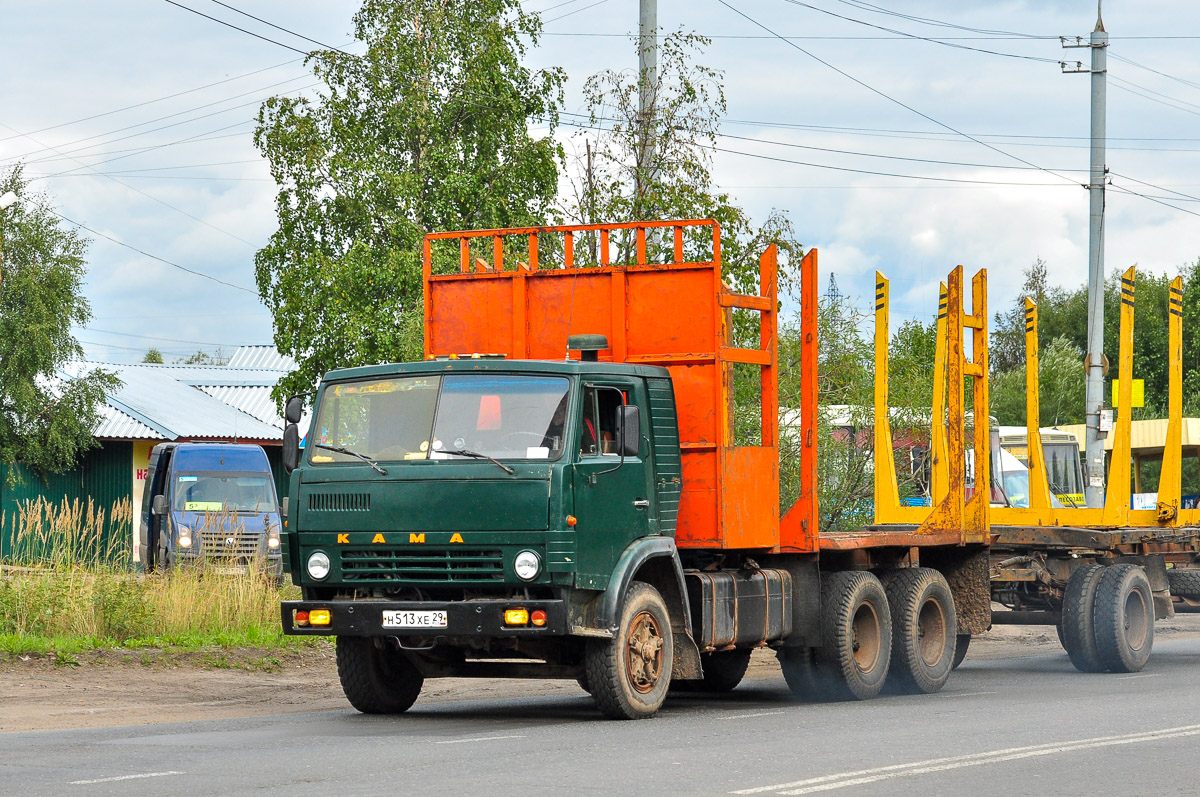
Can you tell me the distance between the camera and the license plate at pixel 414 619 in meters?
10.4

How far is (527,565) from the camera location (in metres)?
10.3

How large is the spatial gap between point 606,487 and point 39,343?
80.1 feet

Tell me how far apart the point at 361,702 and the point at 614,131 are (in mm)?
10763

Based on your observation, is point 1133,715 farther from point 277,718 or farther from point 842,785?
point 277,718

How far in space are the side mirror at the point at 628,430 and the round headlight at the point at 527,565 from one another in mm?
1101

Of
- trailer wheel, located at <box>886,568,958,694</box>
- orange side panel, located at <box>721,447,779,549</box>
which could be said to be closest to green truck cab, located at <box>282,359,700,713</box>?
orange side panel, located at <box>721,447,779,549</box>

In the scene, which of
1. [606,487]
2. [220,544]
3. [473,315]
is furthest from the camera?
[220,544]

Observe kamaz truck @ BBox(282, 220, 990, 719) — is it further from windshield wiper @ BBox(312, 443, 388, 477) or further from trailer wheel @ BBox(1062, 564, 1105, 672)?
trailer wheel @ BBox(1062, 564, 1105, 672)

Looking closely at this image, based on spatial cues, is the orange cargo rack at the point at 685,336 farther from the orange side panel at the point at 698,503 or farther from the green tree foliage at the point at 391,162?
the green tree foliage at the point at 391,162

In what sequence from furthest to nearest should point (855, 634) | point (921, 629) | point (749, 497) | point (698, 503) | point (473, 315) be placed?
point (921, 629), point (855, 634), point (473, 315), point (749, 497), point (698, 503)

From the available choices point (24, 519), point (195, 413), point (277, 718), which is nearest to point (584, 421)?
point (277, 718)

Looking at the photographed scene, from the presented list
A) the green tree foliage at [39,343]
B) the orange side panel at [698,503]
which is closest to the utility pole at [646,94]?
the orange side panel at [698,503]

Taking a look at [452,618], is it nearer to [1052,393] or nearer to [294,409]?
[294,409]

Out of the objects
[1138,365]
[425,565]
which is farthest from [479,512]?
[1138,365]
